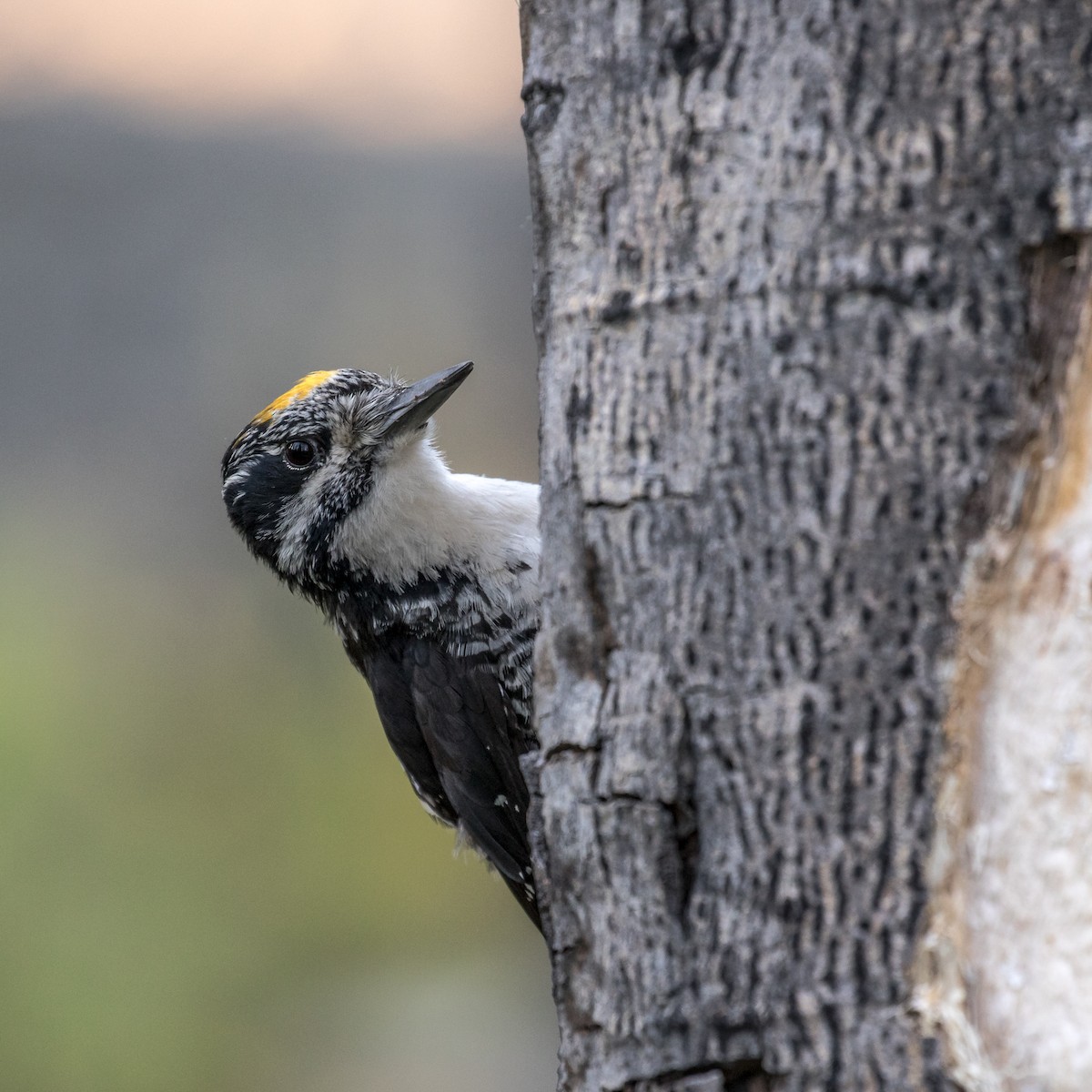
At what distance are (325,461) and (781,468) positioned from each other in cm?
204

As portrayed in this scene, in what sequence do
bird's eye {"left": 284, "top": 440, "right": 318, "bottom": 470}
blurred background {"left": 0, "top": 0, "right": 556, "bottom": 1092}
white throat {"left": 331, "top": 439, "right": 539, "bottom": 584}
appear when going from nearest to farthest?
white throat {"left": 331, "top": 439, "right": 539, "bottom": 584} < bird's eye {"left": 284, "top": 440, "right": 318, "bottom": 470} < blurred background {"left": 0, "top": 0, "right": 556, "bottom": 1092}

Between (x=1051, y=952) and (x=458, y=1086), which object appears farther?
(x=458, y=1086)

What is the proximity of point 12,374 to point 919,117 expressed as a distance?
17.0 feet

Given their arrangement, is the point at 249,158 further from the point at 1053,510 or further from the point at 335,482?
the point at 1053,510

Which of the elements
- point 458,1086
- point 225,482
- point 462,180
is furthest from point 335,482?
point 458,1086

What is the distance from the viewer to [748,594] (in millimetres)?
1188

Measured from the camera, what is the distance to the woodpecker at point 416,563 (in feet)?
9.62

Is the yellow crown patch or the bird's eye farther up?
the yellow crown patch

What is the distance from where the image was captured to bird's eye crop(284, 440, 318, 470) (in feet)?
10.1

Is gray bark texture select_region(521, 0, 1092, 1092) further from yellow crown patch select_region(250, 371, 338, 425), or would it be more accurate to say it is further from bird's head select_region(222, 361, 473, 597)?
yellow crown patch select_region(250, 371, 338, 425)

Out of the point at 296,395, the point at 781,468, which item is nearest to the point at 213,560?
the point at 296,395

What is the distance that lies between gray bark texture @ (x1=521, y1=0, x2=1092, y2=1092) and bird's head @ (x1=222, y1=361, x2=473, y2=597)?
5.56ft

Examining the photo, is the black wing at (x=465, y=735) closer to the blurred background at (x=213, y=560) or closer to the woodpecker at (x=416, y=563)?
the woodpecker at (x=416, y=563)

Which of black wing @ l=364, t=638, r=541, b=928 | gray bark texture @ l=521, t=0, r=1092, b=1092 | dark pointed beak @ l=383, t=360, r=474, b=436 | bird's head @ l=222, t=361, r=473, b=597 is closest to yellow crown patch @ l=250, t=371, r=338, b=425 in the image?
bird's head @ l=222, t=361, r=473, b=597
